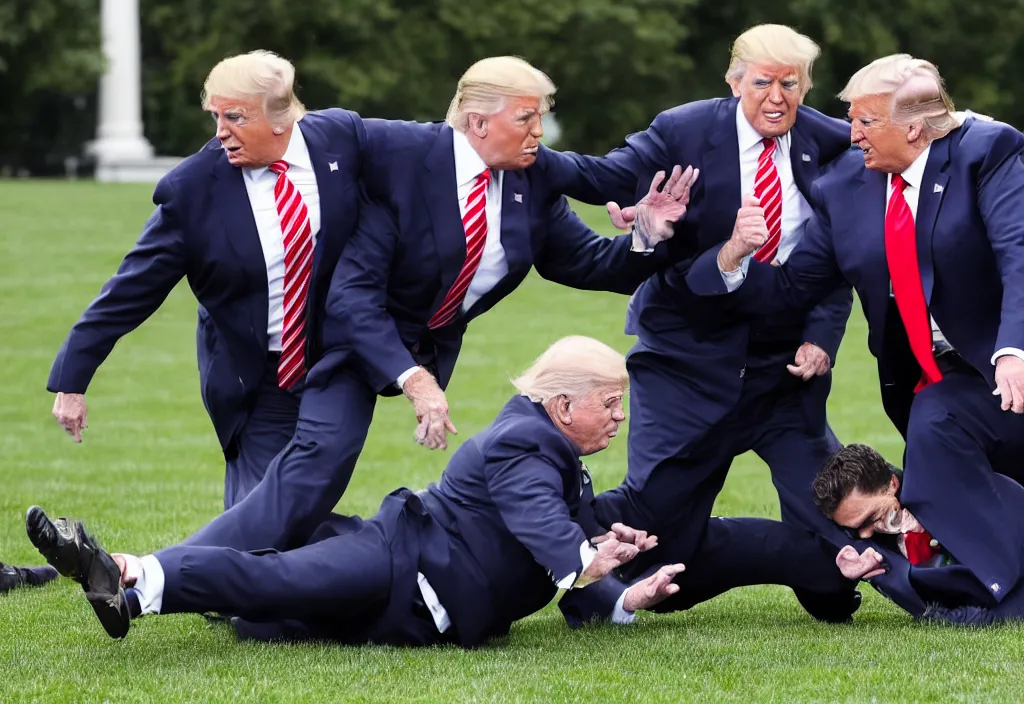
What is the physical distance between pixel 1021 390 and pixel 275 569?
2564 mm

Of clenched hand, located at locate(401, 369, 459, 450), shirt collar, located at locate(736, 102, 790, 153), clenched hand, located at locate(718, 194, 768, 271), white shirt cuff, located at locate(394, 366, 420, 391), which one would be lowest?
clenched hand, located at locate(401, 369, 459, 450)

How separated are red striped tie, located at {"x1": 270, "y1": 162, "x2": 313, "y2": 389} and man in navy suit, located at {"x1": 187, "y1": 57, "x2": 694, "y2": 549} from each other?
0.18 meters

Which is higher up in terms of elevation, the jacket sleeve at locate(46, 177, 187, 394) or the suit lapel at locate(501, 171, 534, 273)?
the suit lapel at locate(501, 171, 534, 273)

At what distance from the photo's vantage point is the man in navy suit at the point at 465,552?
6.15 m

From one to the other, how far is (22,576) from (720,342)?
319 centimetres

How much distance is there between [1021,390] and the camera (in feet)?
20.1

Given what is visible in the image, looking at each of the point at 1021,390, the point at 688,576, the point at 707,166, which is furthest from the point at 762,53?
the point at 688,576

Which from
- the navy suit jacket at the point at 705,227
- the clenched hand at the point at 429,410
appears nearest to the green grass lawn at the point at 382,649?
the clenched hand at the point at 429,410

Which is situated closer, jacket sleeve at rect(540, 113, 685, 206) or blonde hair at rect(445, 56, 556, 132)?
blonde hair at rect(445, 56, 556, 132)

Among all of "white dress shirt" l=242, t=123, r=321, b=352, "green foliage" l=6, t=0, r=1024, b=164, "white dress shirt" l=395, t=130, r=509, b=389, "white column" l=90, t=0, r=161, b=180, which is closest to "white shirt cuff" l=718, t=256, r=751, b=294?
"white dress shirt" l=395, t=130, r=509, b=389

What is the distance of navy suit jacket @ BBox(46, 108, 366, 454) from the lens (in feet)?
22.5

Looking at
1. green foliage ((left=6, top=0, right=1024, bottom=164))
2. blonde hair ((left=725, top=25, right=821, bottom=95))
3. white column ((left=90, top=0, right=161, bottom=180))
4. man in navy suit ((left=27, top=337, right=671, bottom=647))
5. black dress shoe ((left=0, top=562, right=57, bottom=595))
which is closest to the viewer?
man in navy suit ((left=27, top=337, right=671, bottom=647))

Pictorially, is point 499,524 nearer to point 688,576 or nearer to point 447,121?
point 688,576

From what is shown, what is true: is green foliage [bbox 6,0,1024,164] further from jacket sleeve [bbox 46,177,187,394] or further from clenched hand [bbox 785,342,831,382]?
jacket sleeve [bbox 46,177,187,394]
